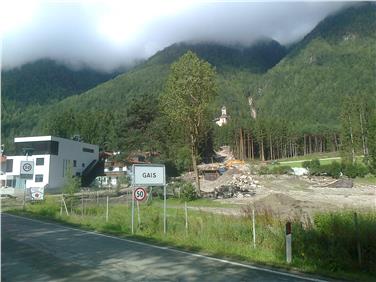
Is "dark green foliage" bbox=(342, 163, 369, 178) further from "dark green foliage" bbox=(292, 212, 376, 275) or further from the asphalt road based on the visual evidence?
"dark green foliage" bbox=(292, 212, 376, 275)

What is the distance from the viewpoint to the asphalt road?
35.2ft

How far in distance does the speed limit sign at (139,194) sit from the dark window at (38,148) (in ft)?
238

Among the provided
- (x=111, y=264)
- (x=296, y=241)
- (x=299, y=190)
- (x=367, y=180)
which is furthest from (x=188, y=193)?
(x=367, y=180)

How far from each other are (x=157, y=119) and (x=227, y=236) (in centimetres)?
5470

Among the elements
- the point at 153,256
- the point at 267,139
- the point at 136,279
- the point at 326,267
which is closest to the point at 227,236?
the point at 153,256

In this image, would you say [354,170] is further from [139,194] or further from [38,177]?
[139,194]

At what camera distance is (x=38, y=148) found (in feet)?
306

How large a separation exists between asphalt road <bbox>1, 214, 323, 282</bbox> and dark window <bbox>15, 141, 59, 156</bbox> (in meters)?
76.3

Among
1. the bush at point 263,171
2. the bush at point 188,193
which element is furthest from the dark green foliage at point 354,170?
the bush at point 188,193

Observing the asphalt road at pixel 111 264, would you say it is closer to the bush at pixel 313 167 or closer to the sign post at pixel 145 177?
the sign post at pixel 145 177

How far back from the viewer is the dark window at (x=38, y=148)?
9179 centimetres

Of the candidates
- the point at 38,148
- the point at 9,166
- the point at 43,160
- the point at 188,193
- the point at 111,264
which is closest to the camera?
the point at 111,264

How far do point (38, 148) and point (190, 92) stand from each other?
172 ft

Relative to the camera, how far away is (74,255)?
14117 mm
